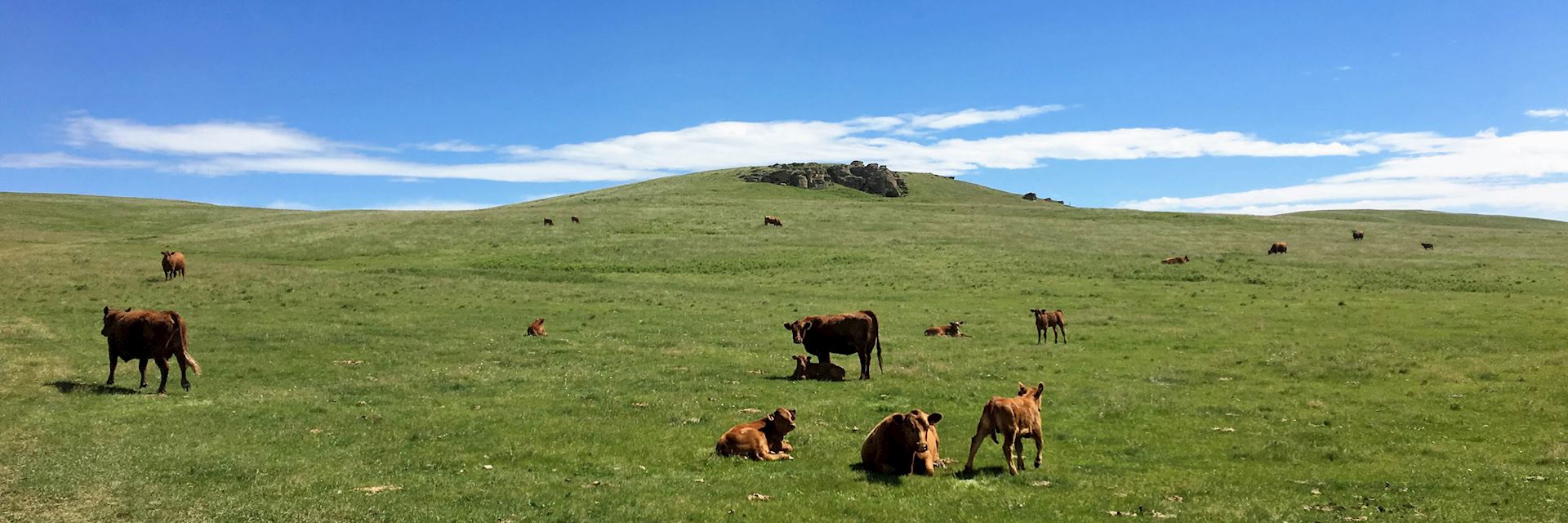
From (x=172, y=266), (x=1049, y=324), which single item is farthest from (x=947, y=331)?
(x=172, y=266)

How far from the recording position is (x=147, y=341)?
21.0 metres

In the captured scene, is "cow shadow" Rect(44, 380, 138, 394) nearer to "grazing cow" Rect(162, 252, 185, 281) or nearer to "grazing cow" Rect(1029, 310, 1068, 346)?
"grazing cow" Rect(1029, 310, 1068, 346)

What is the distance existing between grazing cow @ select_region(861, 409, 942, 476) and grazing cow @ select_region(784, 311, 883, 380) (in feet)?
34.1

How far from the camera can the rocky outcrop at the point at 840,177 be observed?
451 feet

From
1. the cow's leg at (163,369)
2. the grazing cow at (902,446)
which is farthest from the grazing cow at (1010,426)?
the cow's leg at (163,369)

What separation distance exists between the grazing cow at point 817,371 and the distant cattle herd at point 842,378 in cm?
2

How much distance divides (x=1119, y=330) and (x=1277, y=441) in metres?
19.1

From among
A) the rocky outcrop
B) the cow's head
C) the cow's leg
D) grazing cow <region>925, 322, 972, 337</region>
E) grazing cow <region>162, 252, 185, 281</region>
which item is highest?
the rocky outcrop

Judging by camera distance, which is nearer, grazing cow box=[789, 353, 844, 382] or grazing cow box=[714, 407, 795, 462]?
grazing cow box=[714, 407, 795, 462]

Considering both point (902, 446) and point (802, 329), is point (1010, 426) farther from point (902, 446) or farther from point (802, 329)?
point (802, 329)

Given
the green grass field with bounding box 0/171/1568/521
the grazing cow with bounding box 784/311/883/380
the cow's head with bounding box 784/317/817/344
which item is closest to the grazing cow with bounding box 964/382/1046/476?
the green grass field with bounding box 0/171/1568/521

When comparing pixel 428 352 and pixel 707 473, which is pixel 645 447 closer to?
pixel 707 473

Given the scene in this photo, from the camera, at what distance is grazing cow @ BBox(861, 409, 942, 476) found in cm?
1364

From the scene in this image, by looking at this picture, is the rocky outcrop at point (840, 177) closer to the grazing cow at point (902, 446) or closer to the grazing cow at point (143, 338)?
the grazing cow at point (143, 338)
